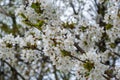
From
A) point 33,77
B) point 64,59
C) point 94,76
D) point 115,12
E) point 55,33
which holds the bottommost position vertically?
point 94,76

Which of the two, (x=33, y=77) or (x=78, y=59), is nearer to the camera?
(x=78, y=59)

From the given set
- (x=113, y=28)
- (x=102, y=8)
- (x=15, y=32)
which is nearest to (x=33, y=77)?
(x=15, y=32)

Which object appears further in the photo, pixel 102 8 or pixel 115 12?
pixel 102 8

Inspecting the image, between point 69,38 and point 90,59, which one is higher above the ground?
point 69,38

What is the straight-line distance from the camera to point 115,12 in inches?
142

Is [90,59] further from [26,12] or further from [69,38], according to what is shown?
[26,12]

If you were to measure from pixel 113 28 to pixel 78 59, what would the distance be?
27.9 inches

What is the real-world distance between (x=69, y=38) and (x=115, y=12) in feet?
2.16

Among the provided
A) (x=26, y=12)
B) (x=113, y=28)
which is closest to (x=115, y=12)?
(x=113, y=28)

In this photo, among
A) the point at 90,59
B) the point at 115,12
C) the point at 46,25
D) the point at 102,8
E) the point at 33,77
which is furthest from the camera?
Result: the point at 33,77

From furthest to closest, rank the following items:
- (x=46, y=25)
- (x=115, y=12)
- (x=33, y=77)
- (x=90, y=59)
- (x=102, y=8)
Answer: (x=33, y=77) → (x=102, y=8) → (x=115, y=12) → (x=46, y=25) → (x=90, y=59)

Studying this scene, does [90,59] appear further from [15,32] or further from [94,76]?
[15,32]

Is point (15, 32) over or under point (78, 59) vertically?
over

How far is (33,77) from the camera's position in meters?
8.08
